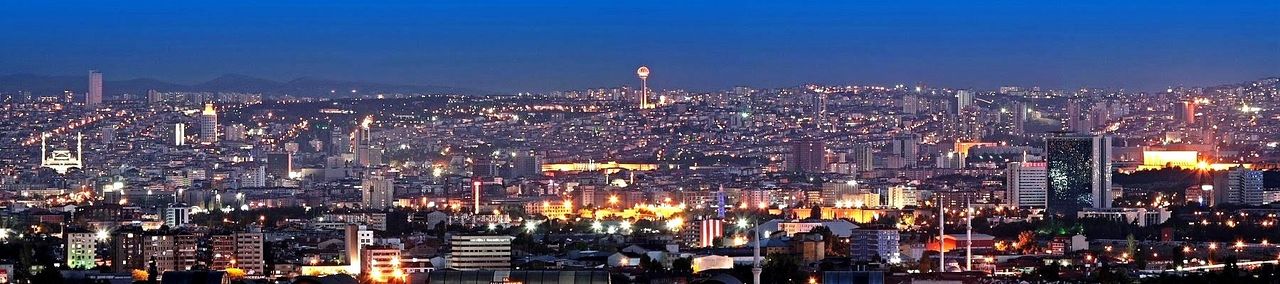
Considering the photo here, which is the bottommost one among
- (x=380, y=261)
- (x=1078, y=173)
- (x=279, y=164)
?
(x=380, y=261)

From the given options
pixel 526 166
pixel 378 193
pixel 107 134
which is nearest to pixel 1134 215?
pixel 378 193

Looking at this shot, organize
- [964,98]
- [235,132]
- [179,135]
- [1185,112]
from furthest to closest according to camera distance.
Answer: [964,98]
[235,132]
[179,135]
[1185,112]

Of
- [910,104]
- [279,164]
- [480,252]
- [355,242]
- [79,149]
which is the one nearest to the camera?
[480,252]

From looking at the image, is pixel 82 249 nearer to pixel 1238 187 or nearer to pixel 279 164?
Answer: pixel 1238 187

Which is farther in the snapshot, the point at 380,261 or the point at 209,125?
the point at 209,125

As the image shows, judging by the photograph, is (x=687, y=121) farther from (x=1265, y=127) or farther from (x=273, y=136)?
(x=1265, y=127)

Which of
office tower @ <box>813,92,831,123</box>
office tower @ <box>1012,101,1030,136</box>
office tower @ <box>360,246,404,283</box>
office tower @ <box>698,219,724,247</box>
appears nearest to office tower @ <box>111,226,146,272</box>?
office tower @ <box>360,246,404,283</box>

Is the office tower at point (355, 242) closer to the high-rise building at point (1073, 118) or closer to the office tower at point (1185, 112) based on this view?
the high-rise building at point (1073, 118)

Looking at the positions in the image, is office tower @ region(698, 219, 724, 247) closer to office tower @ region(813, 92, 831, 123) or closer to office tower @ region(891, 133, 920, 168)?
office tower @ region(891, 133, 920, 168)
